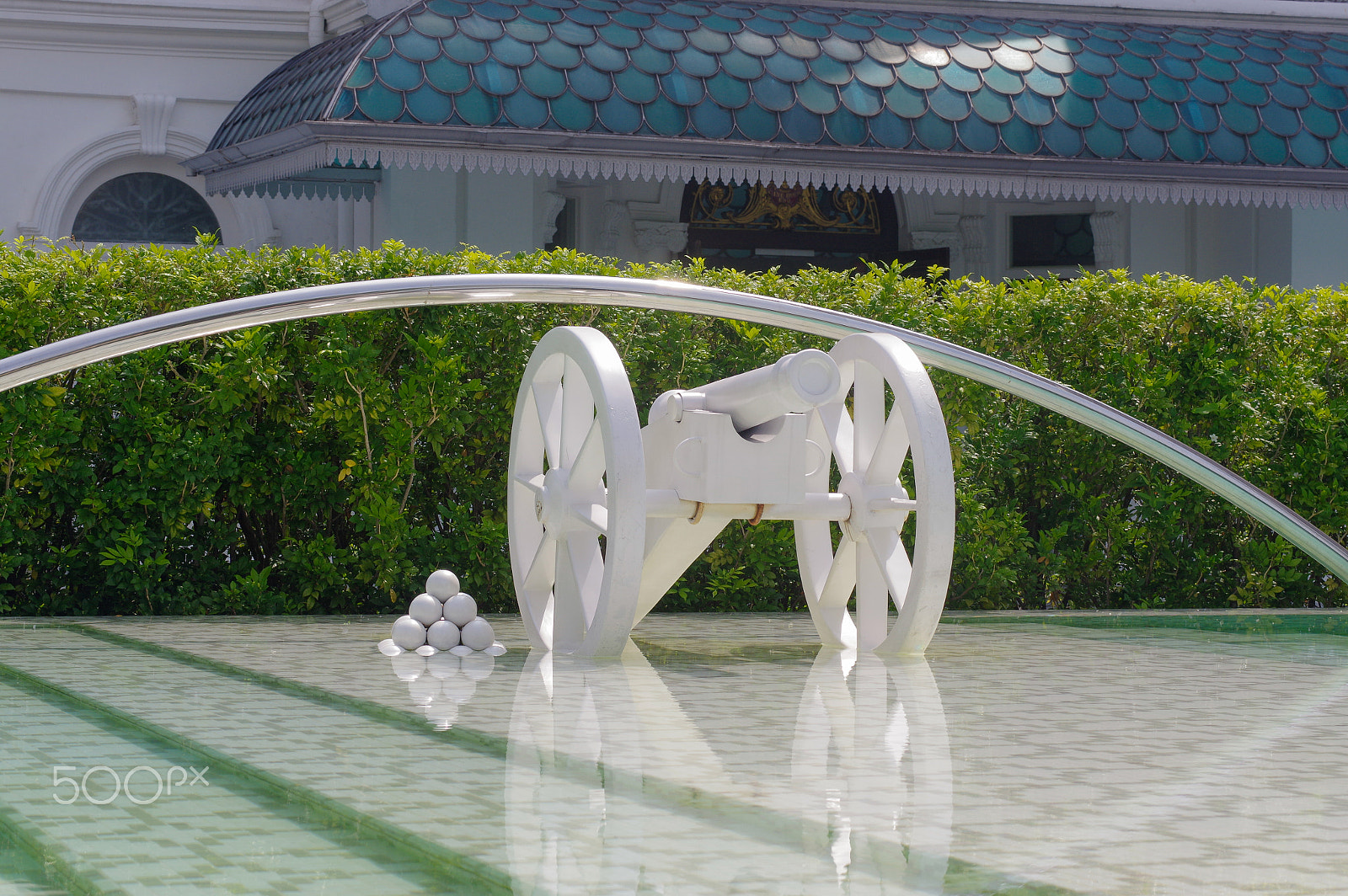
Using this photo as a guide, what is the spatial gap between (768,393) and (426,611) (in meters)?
1.36

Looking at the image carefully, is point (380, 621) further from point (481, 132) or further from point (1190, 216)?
point (1190, 216)

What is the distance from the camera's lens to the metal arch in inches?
198

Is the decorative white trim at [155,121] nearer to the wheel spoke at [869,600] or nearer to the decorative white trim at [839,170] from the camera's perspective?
the decorative white trim at [839,170]

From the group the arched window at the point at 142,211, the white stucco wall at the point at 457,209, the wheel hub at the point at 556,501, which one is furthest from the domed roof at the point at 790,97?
the wheel hub at the point at 556,501

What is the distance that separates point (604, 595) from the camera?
4.80 meters

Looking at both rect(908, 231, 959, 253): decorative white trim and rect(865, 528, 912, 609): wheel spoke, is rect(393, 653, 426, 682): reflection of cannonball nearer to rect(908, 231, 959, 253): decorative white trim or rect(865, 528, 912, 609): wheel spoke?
rect(865, 528, 912, 609): wheel spoke

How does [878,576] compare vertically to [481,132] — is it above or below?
below

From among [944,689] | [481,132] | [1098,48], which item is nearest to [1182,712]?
[944,689]

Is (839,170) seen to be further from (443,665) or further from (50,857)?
(50,857)

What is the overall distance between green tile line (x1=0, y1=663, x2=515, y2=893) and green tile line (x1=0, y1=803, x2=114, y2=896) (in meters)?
0.01

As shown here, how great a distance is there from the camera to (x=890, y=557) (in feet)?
17.2

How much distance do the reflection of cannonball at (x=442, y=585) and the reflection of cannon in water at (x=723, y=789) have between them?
2.46ft

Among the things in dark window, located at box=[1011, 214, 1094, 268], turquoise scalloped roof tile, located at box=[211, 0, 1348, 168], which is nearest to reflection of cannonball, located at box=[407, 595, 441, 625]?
turquoise scalloped roof tile, located at box=[211, 0, 1348, 168]

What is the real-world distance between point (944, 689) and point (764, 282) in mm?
2925
